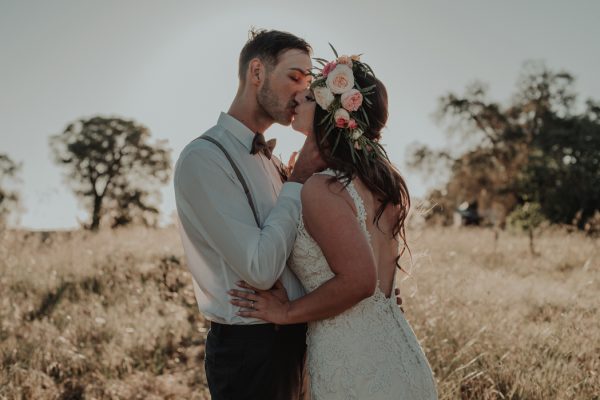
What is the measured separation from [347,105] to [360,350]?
3.74ft

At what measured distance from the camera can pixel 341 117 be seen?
99.5 inches

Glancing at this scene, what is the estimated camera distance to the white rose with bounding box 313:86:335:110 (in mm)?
2600

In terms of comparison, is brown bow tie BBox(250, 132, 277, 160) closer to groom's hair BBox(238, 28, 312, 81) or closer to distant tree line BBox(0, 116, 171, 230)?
groom's hair BBox(238, 28, 312, 81)

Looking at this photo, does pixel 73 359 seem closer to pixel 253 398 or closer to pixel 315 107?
pixel 253 398

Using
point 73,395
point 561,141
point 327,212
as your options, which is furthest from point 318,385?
point 561,141

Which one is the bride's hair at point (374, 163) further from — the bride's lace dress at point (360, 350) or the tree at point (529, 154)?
the tree at point (529, 154)

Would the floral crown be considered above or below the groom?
above

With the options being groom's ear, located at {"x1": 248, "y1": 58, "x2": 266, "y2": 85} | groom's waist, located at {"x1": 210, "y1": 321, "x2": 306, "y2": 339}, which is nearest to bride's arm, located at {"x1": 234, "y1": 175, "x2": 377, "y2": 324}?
groom's waist, located at {"x1": 210, "y1": 321, "x2": 306, "y2": 339}

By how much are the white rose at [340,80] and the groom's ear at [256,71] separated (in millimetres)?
644

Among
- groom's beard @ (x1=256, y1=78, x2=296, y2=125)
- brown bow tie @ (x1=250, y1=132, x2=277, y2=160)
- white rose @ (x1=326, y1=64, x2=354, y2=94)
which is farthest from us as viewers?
groom's beard @ (x1=256, y1=78, x2=296, y2=125)

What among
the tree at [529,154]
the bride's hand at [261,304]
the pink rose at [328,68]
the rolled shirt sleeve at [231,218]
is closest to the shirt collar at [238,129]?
the rolled shirt sleeve at [231,218]

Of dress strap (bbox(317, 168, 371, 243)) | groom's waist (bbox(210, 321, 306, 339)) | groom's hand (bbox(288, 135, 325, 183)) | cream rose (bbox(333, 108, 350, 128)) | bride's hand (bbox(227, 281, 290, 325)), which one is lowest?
groom's waist (bbox(210, 321, 306, 339))

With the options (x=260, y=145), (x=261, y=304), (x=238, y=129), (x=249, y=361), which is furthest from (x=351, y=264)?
(x=238, y=129)

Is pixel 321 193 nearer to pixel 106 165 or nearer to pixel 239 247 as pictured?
pixel 239 247
